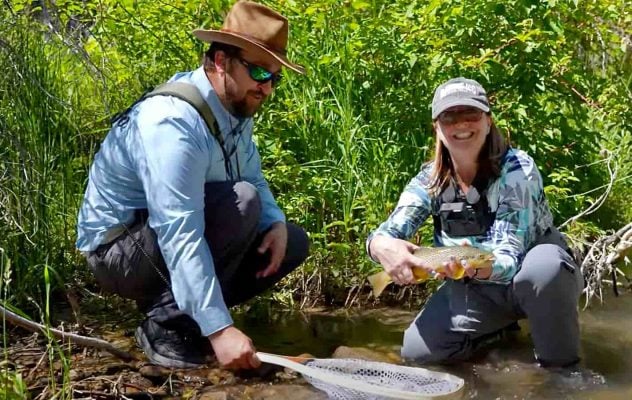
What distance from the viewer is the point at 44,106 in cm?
420

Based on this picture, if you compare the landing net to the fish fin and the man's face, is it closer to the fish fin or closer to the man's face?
the fish fin

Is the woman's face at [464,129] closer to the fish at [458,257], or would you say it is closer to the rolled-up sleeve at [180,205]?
the fish at [458,257]

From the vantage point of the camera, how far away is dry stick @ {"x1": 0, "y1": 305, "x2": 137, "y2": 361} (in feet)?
9.88

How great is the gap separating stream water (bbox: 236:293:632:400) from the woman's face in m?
0.96

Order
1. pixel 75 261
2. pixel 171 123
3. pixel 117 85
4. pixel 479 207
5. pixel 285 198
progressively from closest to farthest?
pixel 171 123
pixel 479 207
pixel 75 261
pixel 285 198
pixel 117 85

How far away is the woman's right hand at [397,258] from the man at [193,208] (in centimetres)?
47

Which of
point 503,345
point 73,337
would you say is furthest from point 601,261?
point 73,337

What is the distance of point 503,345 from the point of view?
12.9 feet

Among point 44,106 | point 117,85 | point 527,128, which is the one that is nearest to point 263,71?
point 44,106

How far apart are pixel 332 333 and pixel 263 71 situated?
64.1 inches

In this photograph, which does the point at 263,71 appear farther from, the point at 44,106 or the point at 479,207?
the point at 44,106

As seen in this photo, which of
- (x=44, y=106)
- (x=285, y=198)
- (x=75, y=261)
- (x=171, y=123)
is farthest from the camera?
(x=285, y=198)

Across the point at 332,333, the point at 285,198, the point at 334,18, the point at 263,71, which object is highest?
the point at 334,18

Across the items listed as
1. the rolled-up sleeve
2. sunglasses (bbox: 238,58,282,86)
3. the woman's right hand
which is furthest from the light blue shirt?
the woman's right hand
